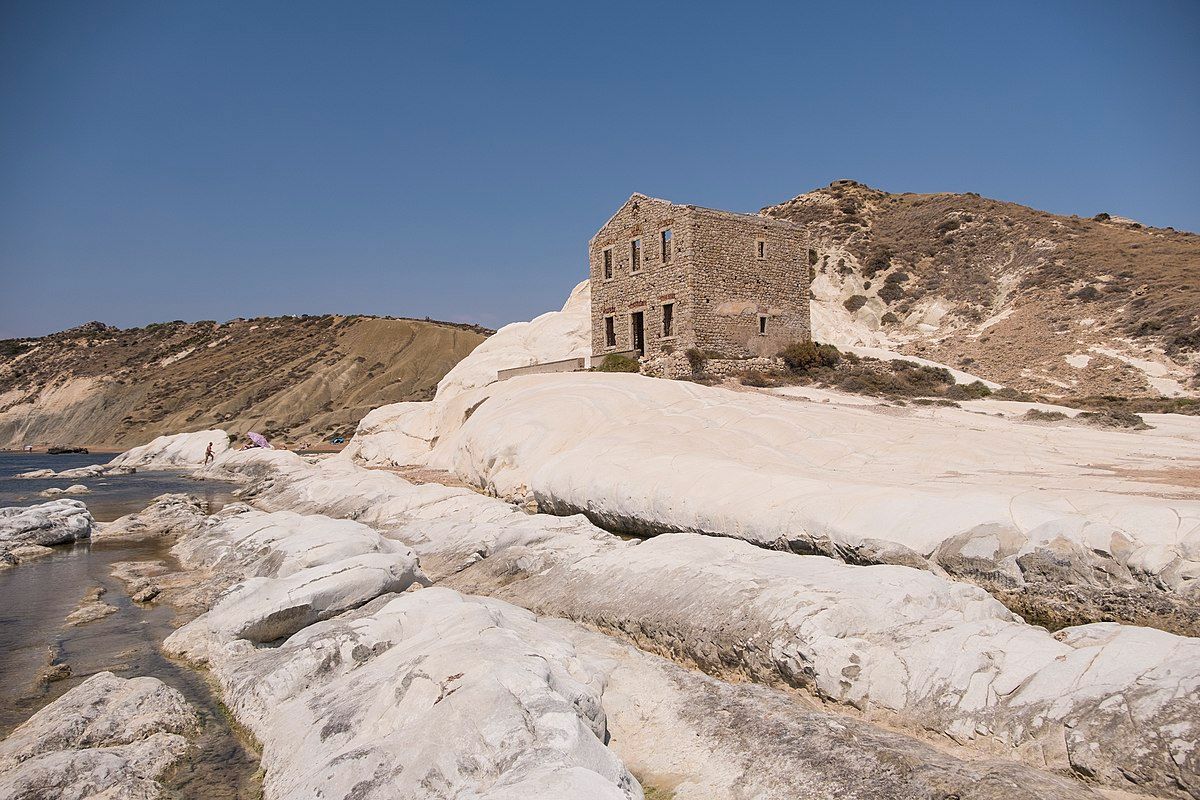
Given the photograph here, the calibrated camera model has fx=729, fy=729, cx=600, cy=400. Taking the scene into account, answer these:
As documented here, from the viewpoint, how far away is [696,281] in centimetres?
2617

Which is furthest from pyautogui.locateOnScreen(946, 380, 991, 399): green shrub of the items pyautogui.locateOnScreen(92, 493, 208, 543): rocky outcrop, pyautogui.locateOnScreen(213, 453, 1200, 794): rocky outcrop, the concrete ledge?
pyautogui.locateOnScreen(92, 493, 208, 543): rocky outcrop

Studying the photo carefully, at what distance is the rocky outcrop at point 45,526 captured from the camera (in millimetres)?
16641

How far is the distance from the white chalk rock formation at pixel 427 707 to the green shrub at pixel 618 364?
18440mm

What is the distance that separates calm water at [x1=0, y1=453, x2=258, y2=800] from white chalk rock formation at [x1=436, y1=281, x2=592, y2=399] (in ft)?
48.8

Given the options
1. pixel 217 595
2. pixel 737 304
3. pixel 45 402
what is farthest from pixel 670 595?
pixel 45 402

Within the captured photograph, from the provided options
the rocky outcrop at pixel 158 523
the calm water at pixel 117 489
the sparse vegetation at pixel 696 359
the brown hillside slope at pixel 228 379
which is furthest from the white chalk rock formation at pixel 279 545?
the brown hillside slope at pixel 228 379

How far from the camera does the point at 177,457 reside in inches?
1668

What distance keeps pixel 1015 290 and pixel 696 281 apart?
24.9 m

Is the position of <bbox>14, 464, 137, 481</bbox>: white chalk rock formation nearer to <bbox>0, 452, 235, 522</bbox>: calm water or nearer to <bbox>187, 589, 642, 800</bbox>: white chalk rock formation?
<bbox>0, 452, 235, 522</bbox>: calm water

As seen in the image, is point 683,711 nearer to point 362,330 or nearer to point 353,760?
point 353,760

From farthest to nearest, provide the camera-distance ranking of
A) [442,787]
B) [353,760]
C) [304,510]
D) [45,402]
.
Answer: [45,402]
[304,510]
[353,760]
[442,787]

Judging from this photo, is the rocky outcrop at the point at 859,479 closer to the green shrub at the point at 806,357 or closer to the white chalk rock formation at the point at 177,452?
the green shrub at the point at 806,357

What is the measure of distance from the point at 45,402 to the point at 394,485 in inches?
2874

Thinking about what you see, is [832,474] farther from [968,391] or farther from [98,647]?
[968,391]
